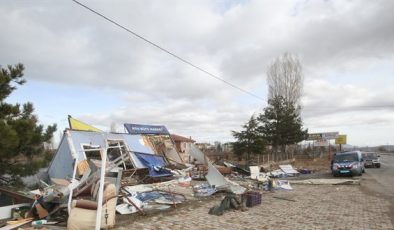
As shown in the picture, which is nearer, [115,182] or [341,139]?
[115,182]

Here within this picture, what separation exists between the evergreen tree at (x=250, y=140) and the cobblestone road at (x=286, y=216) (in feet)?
78.5

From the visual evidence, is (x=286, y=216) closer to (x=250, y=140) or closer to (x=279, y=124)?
(x=250, y=140)

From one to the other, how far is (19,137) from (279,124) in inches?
1560

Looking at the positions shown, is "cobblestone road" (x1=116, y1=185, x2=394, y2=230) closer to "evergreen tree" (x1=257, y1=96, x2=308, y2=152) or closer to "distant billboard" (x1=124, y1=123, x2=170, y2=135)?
"distant billboard" (x1=124, y1=123, x2=170, y2=135)

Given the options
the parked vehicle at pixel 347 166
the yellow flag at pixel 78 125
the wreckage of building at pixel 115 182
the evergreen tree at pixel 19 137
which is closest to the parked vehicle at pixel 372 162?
the parked vehicle at pixel 347 166

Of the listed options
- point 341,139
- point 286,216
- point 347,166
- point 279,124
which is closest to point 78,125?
point 286,216

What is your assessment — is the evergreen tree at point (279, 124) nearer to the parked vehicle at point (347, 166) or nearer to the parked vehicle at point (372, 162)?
the parked vehicle at point (372, 162)

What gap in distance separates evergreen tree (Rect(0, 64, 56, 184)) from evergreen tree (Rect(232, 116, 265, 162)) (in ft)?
92.3

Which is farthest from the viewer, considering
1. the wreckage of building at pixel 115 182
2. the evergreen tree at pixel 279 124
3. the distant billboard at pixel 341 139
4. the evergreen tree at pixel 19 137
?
the distant billboard at pixel 341 139

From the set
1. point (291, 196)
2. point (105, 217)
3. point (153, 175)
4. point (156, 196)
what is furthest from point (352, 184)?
point (105, 217)

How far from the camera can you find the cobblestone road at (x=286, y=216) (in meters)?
10.6

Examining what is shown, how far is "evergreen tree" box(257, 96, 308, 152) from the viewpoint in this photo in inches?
1919

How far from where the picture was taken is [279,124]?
48.9 meters

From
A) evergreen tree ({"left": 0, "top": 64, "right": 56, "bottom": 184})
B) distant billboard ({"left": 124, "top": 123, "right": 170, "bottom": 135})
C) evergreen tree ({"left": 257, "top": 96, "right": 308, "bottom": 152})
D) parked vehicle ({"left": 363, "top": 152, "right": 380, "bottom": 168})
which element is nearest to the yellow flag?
distant billboard ({"left": 124, "top": 123, "right": 170, "bottom": 135})
